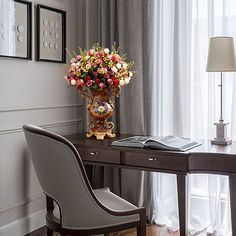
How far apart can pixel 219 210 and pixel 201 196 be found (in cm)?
17

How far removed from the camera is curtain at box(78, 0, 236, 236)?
2943 mm

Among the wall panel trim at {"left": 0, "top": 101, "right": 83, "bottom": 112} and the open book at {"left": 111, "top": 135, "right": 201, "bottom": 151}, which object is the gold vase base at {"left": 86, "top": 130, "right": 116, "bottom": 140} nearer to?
the open book at {"left": 111, "top": 135, "right": 201, "bottom": 151}

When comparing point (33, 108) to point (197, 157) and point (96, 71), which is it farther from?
point (197, 157)

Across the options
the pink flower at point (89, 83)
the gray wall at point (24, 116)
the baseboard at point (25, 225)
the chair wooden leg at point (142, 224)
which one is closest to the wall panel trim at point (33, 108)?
the gray wall at point (24, 116)

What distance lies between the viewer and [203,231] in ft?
9.80

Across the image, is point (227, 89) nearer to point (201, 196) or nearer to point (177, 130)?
point (177, 130)

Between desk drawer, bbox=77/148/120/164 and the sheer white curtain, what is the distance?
71 centimetres

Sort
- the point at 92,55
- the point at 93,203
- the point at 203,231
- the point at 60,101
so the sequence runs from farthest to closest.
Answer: the point at 60,101, the point at 203,231, the point at 92,55, the point at 93,203

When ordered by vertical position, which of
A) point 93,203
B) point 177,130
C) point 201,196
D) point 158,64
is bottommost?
point 201,196

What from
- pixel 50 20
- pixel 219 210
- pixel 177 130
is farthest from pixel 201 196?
pixel 50 20

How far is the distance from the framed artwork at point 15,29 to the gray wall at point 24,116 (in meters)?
0.07

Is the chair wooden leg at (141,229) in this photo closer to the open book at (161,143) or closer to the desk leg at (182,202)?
the desk leg at (182,202)

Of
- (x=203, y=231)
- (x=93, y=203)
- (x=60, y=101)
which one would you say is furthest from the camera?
(x=60, y=101)

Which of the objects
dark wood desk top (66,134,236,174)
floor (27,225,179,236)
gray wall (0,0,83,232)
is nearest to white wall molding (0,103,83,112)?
gray wall (0,0,83,232)
